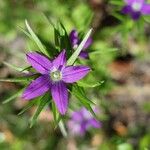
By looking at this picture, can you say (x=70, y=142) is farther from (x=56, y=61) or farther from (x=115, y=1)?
(x=56, y=61)

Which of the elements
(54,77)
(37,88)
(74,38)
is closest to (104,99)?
(74,38)

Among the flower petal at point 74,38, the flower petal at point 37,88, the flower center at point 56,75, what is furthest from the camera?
the flower petal at point 74,38

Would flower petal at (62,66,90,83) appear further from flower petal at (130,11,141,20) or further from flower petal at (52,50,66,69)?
flower petal at (130,11,141,20)

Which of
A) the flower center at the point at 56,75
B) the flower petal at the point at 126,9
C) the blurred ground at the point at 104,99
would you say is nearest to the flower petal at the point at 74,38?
the flower center at the point at 56,75

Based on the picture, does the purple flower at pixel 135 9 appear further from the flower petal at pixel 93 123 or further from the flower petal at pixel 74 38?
the flower petal at pixel 93 123

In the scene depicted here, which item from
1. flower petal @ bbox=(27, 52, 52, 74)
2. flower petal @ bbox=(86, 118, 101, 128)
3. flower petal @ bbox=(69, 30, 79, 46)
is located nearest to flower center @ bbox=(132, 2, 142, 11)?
flower petal @ bbox=(69, 30, 79, 46)

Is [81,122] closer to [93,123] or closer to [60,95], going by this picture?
[93,123]

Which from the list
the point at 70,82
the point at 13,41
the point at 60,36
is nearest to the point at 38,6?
the point at 13,41

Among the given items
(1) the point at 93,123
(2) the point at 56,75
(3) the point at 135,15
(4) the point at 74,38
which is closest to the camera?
(2) the point at 56,75
